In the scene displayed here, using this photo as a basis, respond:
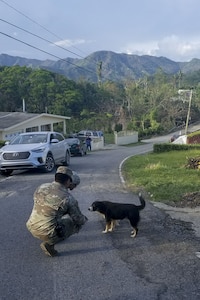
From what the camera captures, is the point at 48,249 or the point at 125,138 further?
the point at 125,138

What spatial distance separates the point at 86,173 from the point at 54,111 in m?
47.5

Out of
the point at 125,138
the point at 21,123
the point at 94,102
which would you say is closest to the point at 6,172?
the point at 21,123

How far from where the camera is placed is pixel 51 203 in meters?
5.90

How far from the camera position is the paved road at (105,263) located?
4.59m

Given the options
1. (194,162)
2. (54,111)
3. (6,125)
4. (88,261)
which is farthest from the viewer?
(54,111)

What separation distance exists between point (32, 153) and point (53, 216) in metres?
9.18

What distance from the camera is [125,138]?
2368 inches

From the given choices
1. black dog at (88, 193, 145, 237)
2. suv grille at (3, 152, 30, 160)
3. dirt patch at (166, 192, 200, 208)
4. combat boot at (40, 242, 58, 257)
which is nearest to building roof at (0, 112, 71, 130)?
suv grille at (3, 152, 30, 160)

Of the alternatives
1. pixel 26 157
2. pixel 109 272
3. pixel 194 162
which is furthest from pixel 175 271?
pixel 194 162

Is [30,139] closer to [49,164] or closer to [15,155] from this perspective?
[49,164]

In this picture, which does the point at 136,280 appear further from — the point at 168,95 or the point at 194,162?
the point at 168,95

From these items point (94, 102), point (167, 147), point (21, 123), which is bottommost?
point (167, 147)

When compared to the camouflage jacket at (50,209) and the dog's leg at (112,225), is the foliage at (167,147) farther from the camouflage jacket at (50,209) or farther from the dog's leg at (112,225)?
the camouflage jacket at (50,209)

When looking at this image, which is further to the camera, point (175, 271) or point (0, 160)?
point (0, 160)
